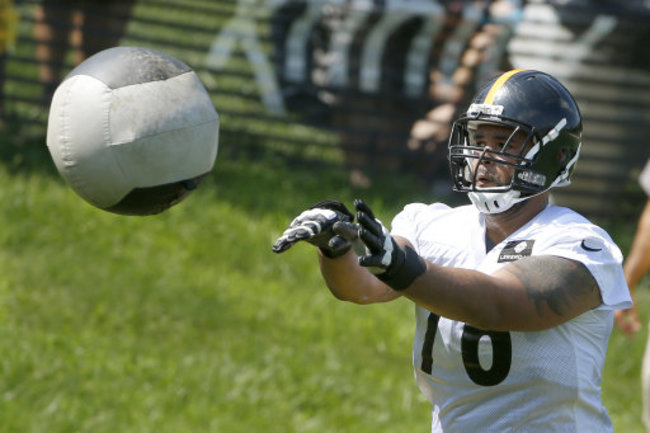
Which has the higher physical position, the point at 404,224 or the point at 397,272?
the point at 397,272

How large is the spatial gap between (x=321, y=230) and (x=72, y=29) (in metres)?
6.02

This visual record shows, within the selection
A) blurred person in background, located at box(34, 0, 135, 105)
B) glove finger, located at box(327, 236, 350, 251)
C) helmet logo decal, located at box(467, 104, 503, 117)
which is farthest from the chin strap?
blurred person in background, located at box(34, 0, 135, 105)

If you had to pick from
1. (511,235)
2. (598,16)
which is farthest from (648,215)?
(598,16)

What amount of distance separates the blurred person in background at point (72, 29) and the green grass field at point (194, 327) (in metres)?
0.85

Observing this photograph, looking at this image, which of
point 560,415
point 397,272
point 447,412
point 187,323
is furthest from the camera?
point 187,323

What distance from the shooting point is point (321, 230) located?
3.08 m

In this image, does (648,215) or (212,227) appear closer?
(648,215)

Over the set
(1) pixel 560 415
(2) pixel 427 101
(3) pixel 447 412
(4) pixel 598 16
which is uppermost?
(1) pixel 560 415

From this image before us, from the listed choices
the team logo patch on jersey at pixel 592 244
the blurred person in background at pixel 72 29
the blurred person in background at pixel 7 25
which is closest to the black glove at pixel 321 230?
the team logo patch on jersey at pixel 592 244

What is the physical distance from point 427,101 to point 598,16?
1440 mm

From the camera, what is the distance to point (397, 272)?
116 inches

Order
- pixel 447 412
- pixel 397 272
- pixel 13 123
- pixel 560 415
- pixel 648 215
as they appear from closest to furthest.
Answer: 1. pixel 397 272
2. pixel 560 415
3. pixel 447 412
4. pixel 648 215
5. pixel 13 123

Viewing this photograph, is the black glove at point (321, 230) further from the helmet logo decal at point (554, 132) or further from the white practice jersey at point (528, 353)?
the helmet logo decal at point (554, 132)

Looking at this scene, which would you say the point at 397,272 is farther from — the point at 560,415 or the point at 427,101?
the point at 427,101
